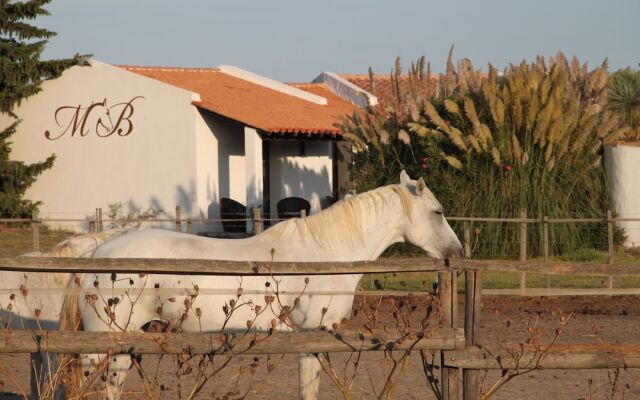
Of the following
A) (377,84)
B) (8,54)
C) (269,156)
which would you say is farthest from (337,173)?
(8,54)

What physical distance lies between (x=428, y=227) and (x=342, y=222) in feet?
2.71

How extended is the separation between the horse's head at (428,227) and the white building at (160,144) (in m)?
15.1

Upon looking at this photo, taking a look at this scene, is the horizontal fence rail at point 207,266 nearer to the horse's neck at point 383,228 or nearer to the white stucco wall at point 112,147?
the horse's neck at point 383,228

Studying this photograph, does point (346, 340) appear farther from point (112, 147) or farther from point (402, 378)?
point (112, 147)

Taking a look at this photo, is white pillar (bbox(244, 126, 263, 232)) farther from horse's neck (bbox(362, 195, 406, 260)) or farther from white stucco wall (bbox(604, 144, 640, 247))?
horse's neck (bbox(362, 195, 406, 260))

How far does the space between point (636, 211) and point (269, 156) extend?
9347mm

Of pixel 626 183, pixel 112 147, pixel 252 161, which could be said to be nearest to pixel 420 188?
pixel 626 183

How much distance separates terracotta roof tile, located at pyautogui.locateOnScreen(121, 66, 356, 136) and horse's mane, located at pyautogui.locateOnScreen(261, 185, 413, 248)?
593 inches

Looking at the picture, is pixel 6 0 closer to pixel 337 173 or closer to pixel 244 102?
pixel 244 102

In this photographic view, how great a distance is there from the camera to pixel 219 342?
488cm

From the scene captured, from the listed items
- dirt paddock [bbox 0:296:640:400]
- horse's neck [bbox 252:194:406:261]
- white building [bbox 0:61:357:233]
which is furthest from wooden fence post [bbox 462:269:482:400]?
white building [bbox 0:61:357:233]

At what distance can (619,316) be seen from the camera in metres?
13.1

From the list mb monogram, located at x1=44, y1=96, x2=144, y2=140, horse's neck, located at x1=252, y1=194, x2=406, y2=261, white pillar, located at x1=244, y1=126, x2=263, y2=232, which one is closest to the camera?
horse's neck, located at x1=252, y1=194, x2=406, y2=261

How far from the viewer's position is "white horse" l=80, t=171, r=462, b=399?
21.1ft
